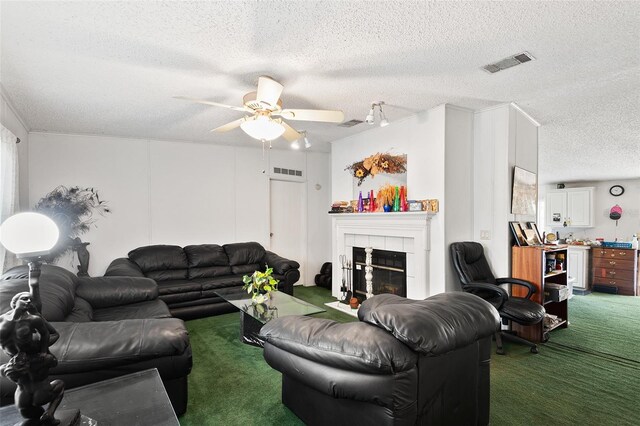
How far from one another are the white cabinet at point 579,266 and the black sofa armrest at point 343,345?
6838 mm

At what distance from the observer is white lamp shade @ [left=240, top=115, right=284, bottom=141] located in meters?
2.77

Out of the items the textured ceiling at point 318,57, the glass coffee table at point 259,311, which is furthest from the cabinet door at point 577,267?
the glass coffee table at point 259,311

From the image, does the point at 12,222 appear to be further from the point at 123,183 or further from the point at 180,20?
the point at 123,183

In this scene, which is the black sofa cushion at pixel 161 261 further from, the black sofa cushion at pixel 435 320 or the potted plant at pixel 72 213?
the black sofa cushion at pixel 435 320

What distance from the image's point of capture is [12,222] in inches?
47.5

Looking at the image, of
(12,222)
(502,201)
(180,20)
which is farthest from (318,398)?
(502,201)

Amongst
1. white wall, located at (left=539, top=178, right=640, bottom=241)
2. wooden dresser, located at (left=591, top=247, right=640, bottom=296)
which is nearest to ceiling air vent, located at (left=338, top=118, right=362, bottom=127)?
wooden dresser, located at (left=591, top=247, right=640, bottom=296)

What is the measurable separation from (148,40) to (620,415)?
4032mm

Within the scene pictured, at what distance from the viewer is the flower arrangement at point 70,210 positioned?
14.8 feet

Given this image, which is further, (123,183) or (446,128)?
(123,183)

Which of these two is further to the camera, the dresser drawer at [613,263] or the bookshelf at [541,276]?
the dresser drawer at [613,263]

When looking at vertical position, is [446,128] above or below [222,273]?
above

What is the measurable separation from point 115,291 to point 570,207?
962 centimetres

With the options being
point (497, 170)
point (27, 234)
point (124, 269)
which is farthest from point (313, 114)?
point (124, 269)
